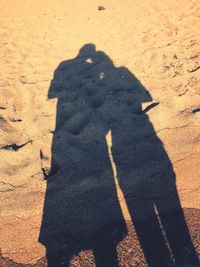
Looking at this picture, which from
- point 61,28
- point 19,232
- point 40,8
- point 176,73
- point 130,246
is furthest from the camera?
point 40,8

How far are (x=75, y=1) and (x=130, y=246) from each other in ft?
28.3

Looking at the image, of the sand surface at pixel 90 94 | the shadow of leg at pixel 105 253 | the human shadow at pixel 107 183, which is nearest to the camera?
the shadow of leg at pixel 105 253

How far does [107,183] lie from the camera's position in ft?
12.9

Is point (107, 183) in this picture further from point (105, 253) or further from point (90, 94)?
point (90, 94)

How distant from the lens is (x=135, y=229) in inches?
134

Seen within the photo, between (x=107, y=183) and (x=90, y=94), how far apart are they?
2.01 m

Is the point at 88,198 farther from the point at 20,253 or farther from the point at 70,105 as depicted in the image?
the point at 70,105

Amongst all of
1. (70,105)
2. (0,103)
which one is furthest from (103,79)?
(0,103)

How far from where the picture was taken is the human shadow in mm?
3285

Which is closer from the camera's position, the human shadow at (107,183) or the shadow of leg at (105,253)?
the shadow of leg at (105,253)

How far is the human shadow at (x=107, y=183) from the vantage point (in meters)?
3.29

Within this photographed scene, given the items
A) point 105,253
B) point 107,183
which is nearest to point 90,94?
point 107,183

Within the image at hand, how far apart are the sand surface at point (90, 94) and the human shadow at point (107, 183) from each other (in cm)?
4

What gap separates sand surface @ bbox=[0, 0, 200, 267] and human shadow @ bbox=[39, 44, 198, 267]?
0.13 ft
